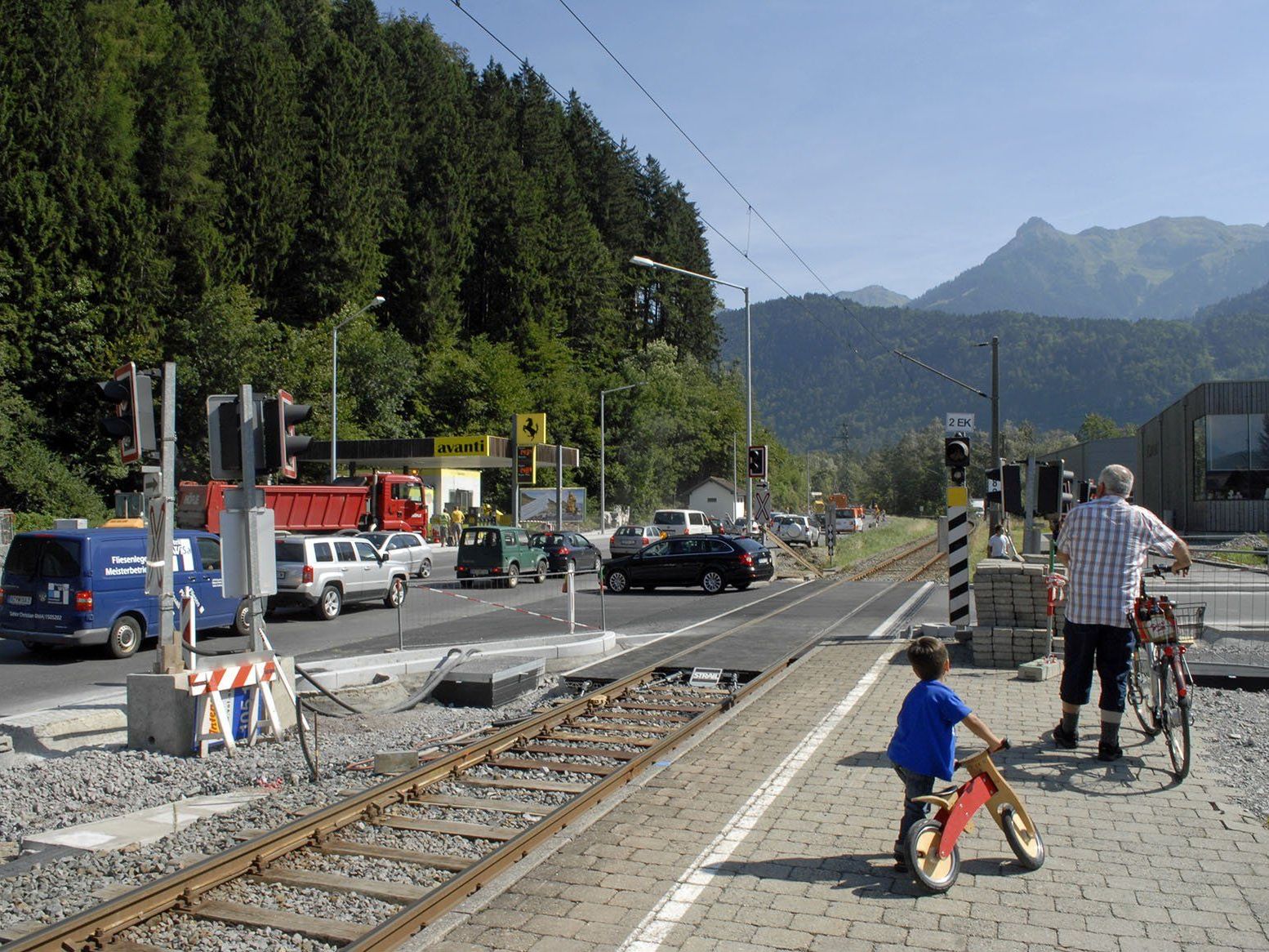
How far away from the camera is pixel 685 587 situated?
27.8 metres

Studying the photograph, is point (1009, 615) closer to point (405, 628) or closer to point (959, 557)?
point (959, 557)

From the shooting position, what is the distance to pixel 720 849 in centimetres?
579

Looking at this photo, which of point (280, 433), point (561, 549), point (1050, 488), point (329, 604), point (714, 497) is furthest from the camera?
point (714, 497)

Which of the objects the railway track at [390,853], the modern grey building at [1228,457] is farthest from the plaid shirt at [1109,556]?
the modern grey building at [1228,457]

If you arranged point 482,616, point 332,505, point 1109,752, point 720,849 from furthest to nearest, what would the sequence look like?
1. point 332,505
2. point 482,616
3. point 1109,752
4. point 720,849

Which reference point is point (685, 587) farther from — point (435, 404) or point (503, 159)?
point (503, 159)

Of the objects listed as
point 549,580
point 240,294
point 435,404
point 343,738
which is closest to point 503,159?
point 435,404

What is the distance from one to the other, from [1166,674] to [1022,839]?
240 cm

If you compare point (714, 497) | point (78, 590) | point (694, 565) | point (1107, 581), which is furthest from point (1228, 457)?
point (78, 590)

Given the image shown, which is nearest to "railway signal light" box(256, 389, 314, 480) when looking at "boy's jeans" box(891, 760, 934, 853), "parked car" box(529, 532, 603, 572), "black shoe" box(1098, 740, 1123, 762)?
"boy's jeans" box(891, 760, 934, 853)

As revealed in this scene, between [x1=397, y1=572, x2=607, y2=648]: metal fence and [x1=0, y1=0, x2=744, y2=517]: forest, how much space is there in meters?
25.6

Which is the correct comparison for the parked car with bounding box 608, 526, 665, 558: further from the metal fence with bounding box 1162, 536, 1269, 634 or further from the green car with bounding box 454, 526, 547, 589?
the metal fence with bounding box 1162, 536, 1269, 634

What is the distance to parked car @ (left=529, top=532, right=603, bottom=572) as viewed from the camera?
29.8 metres

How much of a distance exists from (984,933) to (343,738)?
627cm
